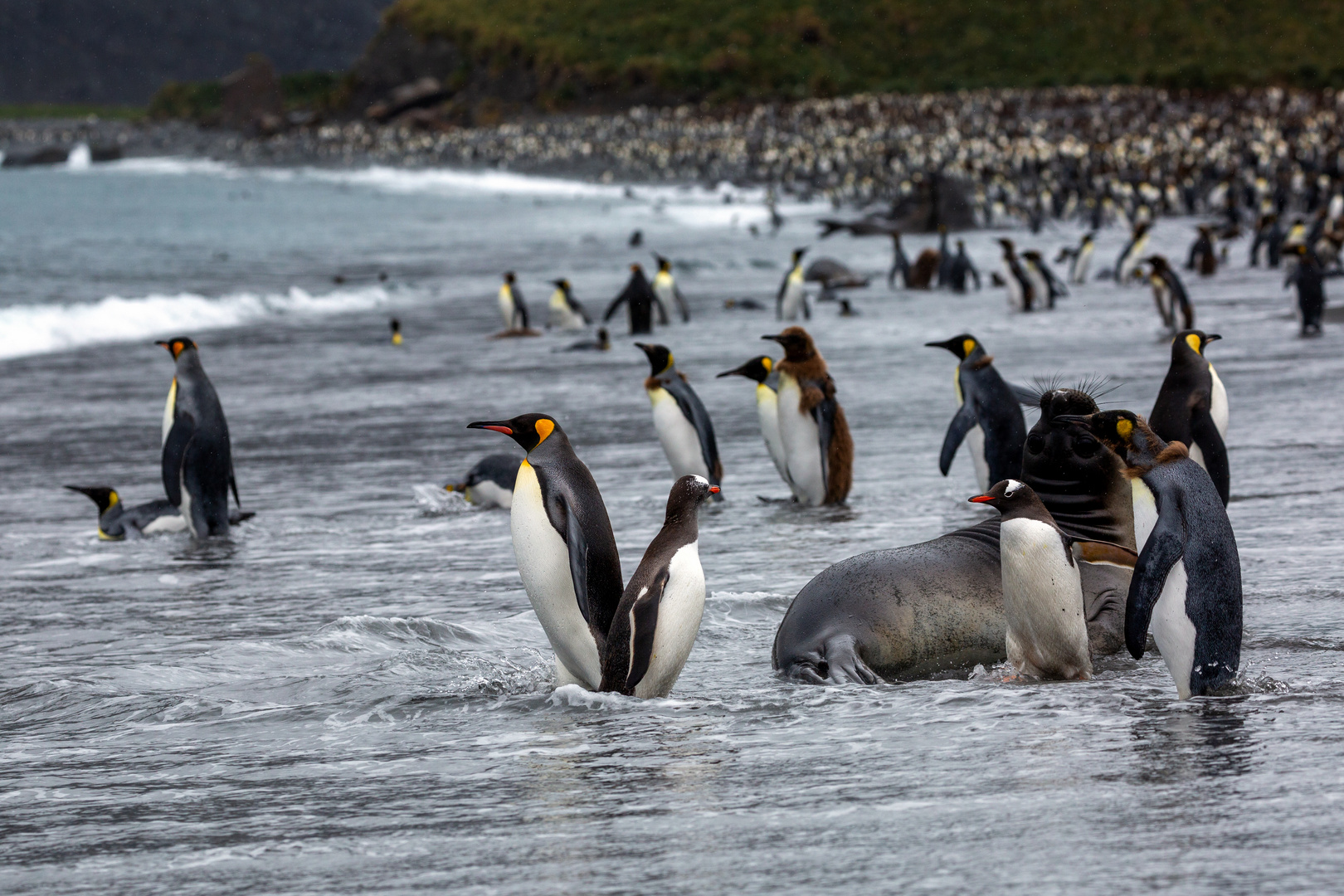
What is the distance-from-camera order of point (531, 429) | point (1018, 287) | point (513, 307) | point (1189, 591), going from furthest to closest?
1. point (1018, 287)
2. point (513, 307)
3. point (531, 429)
4. point (1189, 591)

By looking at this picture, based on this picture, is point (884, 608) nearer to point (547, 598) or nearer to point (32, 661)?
point (547, 598)

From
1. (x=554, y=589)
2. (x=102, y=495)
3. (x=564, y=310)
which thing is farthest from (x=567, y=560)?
(x=564, y=310)

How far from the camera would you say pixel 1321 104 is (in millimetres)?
61031

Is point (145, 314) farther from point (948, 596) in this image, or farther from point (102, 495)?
point (948, 596)

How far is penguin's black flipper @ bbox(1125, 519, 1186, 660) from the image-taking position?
4.30m

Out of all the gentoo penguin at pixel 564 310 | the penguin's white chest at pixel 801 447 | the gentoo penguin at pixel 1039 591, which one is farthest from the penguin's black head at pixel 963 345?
the gentoo penguin at pixel 564 310

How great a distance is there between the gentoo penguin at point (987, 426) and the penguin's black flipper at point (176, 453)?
337 cm

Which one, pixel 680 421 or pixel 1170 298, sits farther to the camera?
pixel 1170 298

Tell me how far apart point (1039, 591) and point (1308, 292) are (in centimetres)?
987

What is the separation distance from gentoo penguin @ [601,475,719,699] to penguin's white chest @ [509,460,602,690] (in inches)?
5.3

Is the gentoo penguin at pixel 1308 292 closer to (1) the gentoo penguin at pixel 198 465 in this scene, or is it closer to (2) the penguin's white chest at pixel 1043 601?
(1) the gentoo penguin at pixel 198 465

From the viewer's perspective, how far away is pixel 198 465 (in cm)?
734

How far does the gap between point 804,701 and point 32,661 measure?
257 centimetres

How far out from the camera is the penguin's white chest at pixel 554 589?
4.70 m
